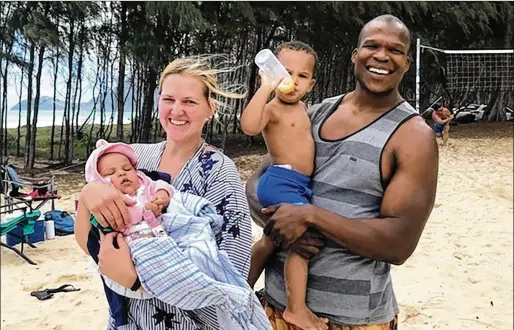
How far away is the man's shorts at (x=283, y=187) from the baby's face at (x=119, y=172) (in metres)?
0.37

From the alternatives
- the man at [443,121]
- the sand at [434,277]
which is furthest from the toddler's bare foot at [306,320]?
the man at [443,121]

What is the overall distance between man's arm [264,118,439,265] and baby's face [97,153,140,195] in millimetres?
411

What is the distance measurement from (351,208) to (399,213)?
0.13 meters

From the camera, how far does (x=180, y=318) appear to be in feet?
4.40

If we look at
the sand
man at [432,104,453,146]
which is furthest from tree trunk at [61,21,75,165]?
man at [432,104,453,146]

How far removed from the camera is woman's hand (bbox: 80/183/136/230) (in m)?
1.24

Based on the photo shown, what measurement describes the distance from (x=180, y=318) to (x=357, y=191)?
53 centimetres

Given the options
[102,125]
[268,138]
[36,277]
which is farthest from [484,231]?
[102,125]

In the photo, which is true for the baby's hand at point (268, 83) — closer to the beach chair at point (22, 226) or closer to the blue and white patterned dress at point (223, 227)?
the blue and white patterned dress at point (223, 227)

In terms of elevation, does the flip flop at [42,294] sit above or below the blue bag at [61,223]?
below

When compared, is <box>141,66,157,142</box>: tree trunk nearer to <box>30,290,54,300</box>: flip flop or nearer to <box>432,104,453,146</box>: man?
<box>432,104,453,146</box>: man

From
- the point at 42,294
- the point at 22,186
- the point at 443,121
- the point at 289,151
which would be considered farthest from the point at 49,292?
the point at 443,121

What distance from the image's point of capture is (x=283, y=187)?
1484 mm

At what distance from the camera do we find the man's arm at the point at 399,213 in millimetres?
1311
